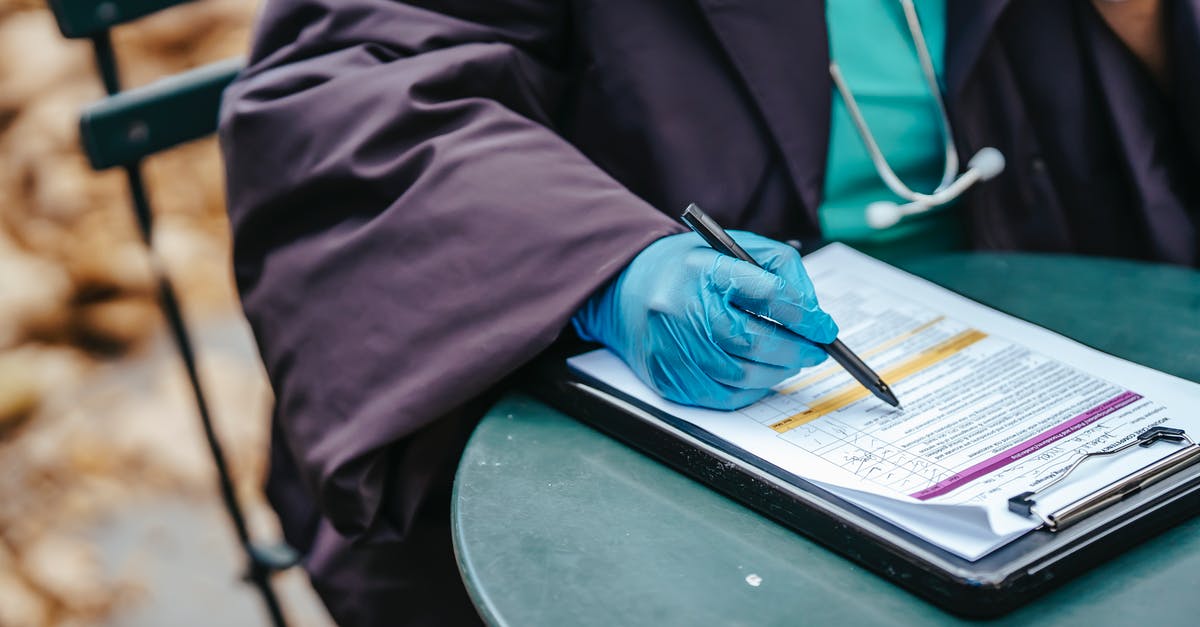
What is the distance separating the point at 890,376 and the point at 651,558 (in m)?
0.28

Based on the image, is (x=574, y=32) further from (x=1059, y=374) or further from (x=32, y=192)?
(x=32, y=192)

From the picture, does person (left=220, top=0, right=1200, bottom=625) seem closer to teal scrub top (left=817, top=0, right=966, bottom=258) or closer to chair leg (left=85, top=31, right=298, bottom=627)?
teal scrub top (left=817, top=0, right=966, bottom=258)

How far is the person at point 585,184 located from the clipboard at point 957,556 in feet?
0.26

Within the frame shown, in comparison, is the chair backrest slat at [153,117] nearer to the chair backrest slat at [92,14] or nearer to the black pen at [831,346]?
the chair backrest slat at [92,14]

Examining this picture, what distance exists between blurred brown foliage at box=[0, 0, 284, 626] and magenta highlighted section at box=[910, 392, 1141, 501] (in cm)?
180

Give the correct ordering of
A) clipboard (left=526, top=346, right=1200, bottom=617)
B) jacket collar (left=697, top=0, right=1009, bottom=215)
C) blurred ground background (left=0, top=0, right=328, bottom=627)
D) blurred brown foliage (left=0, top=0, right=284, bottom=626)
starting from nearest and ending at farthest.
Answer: clipboard (left=526, top=346, right=1200, bottom=617), jacket collar (left=697, top=0, right=1009, bottom=215), blurred ground background (left=0, top=0, right=328, bottom=627), blurred brown foliage (left=0, top=0, right=284, bottom=626)

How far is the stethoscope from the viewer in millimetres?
1266

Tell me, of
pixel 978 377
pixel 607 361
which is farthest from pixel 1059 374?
pixel 607 361

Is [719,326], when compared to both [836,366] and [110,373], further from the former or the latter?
[110,373]

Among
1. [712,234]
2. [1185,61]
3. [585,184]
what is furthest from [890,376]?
[1185,61]

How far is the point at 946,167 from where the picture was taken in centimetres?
133

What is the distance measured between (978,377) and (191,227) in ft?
8.74

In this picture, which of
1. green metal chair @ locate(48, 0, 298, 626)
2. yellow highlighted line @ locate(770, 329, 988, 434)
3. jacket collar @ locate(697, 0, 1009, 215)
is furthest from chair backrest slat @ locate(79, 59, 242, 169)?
yellow highlighted line @ locate(770, 329, 988, 434)

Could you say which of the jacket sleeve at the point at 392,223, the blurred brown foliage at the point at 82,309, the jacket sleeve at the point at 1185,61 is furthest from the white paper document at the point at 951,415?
the blurred brown foliage at the point at 82,309
